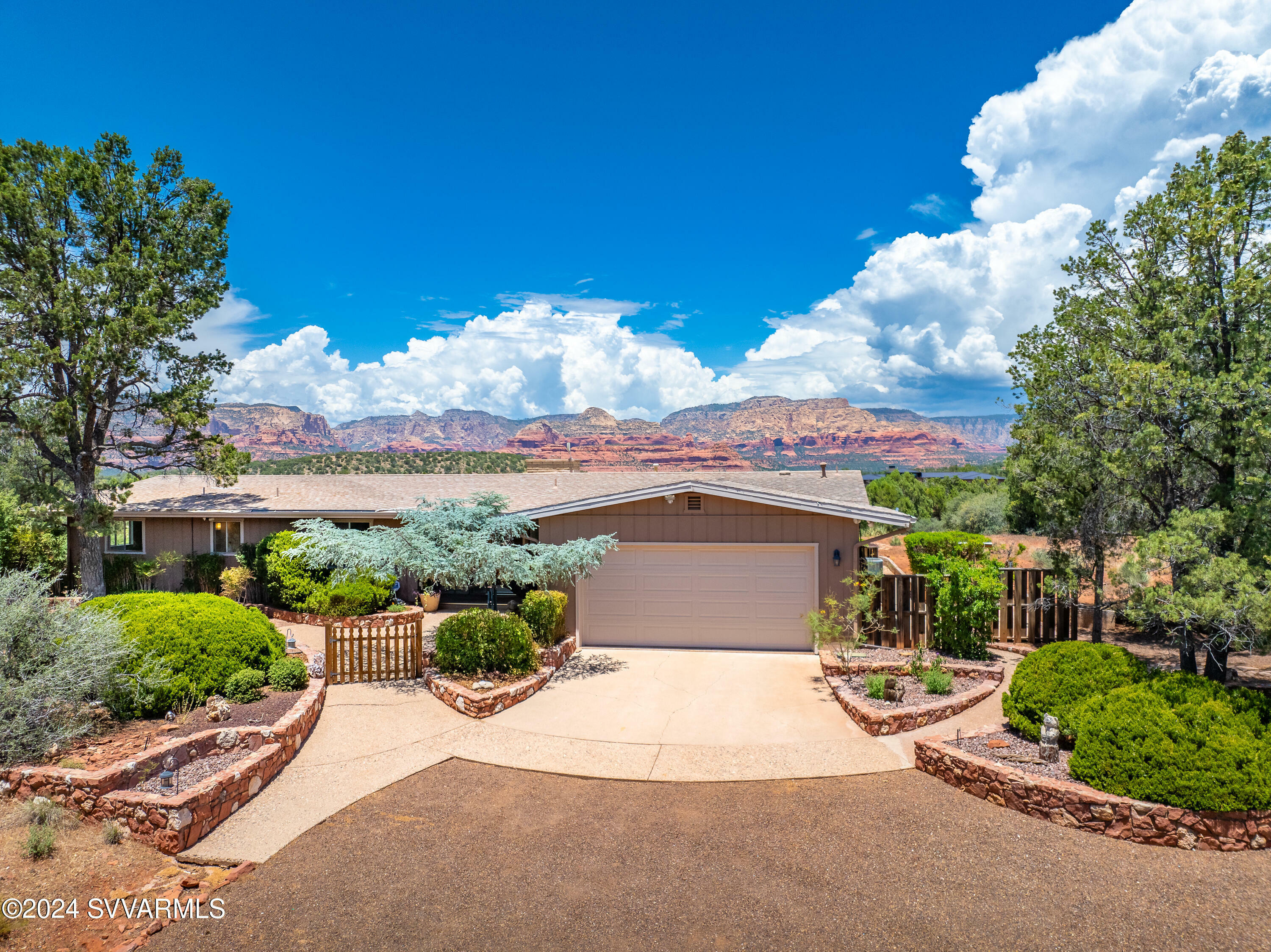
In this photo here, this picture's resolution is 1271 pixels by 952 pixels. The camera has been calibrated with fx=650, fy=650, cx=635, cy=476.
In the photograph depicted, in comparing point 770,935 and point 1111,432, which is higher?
point 1111,432

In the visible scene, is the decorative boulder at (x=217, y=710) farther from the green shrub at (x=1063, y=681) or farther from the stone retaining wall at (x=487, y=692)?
the green shrub at (x=1063, y=681)

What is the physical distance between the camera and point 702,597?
1205 centimetres

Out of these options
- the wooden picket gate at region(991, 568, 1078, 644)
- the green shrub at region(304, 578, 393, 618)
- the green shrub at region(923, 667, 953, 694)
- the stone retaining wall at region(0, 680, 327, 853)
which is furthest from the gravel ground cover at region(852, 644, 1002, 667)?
the green shrub at region(304, 578, 393, 618)

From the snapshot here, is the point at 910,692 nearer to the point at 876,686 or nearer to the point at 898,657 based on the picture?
the point at 876,686

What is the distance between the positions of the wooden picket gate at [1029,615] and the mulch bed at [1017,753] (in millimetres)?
5389

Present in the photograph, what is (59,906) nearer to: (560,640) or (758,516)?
(560,640)

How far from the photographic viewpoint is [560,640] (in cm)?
1180

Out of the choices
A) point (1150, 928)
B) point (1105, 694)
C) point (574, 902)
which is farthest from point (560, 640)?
point (1150, 928)

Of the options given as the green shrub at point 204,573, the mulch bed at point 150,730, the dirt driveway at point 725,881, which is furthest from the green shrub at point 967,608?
the green shrub at point 204,573

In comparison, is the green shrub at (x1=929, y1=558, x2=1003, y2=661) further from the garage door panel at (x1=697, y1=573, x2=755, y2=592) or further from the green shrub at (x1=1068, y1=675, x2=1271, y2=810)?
the green shrub at (x1=1068, y1=675, x2=1271, y2=810)

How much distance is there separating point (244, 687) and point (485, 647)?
307cm

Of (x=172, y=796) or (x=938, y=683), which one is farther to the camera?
(x=938, y=683)

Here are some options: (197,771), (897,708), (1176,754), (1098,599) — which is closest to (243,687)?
(197,771)

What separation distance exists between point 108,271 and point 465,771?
18268 mm
